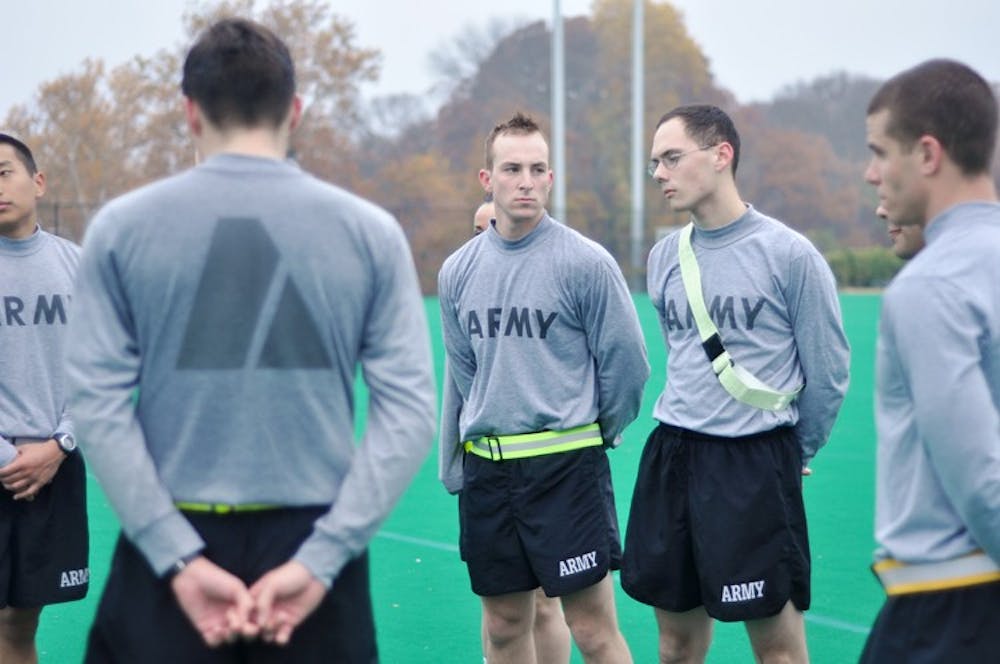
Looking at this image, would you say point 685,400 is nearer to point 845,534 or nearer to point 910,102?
point 910,102

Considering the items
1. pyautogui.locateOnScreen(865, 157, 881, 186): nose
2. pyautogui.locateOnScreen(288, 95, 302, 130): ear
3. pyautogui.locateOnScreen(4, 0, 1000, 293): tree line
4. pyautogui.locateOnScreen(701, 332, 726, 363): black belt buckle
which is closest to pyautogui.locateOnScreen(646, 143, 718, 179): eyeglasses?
pyautogui.locateOnScreen(701, 332, 726, 363): black belt buckle

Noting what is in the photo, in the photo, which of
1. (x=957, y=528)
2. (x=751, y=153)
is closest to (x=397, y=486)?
(x=957, y=528)

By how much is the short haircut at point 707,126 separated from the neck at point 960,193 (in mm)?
2059

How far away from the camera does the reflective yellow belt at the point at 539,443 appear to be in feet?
16.0

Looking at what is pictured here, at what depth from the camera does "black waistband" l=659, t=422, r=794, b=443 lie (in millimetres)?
4637

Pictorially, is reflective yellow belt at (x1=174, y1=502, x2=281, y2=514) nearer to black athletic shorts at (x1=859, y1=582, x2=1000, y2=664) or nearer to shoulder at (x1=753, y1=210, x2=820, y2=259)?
black athletic shorts at (x1=859, y1=582, x2=1000, y2=664)

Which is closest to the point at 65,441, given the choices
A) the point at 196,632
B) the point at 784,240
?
the point at 196,632

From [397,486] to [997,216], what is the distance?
1.47 m

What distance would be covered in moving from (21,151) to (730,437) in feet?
9.86

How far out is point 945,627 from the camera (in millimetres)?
2791

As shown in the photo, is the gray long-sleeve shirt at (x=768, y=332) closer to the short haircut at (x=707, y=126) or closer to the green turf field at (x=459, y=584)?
the short haircut at (x=707, y=126)

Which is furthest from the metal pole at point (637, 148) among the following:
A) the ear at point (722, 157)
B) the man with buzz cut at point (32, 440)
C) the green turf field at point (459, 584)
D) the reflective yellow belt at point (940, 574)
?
the reflective yellow belt at point (940, 574)

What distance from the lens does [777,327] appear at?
15.2 feet

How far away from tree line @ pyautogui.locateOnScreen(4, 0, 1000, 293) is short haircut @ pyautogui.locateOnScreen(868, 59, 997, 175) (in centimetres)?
3200
